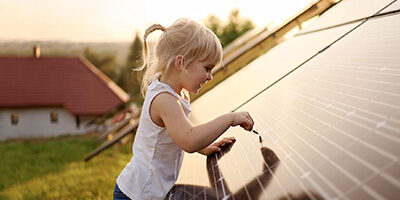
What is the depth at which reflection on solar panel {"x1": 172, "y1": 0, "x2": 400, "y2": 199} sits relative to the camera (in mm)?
789

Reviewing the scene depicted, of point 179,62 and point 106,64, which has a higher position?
point 179,62

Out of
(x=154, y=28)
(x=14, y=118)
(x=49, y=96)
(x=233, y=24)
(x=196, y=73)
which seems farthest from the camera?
(x=233, y=24)

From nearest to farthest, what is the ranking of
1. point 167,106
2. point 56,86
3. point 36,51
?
point 167,106 < point 56,86 < point 36,51

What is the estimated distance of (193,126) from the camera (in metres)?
1.64

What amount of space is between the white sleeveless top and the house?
25021 mm

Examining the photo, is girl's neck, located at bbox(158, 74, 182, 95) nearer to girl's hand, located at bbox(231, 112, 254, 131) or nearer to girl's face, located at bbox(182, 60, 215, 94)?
girl's face, located at bbox(182, 60, 215, 94)

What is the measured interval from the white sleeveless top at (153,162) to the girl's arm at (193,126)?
93mm

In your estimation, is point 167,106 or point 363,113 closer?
point 363,113

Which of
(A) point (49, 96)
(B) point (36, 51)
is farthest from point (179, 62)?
(B) point (36, 51)

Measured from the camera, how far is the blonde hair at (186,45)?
70.2 inches

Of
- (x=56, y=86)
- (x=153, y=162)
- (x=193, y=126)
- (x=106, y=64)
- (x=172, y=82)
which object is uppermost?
(x=172, y=82)

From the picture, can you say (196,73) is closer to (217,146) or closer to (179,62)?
(179,62)

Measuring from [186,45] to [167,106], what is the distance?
282 mm

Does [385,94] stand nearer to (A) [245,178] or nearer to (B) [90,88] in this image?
(A) [245,178]
